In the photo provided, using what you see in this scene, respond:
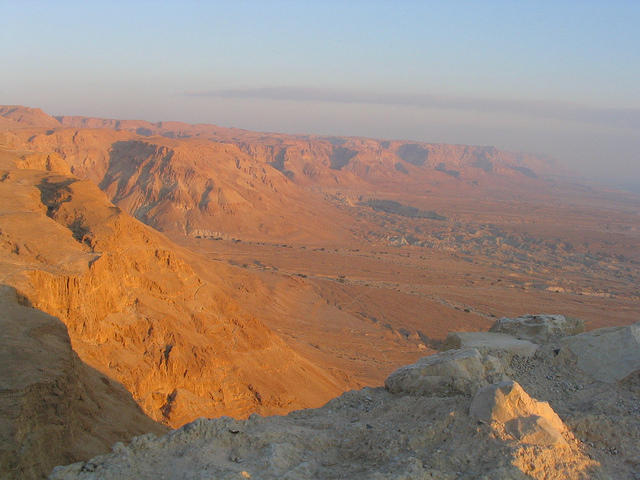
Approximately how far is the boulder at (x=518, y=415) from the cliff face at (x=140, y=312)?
12.4 meters

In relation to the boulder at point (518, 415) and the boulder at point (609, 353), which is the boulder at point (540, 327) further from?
the boulder at point (518, 415)

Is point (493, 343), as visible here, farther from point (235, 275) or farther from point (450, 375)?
point (235, 275)

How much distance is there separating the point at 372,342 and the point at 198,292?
45.1ft

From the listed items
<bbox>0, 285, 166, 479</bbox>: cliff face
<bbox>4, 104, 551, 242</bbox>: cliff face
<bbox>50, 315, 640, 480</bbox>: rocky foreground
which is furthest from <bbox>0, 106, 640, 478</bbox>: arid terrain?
<bbox>50, 315, 640, 480</bbox>: rocky foreground

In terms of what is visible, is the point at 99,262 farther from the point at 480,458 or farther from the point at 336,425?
the point at 480,458

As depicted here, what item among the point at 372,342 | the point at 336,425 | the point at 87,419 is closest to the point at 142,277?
the point at 87,419

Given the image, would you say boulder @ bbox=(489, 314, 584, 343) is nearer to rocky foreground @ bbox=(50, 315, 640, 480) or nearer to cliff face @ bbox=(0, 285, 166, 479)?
rocky foreground @ bbox=(50, 315, 640, 480)

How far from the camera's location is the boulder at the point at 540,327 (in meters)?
11.9

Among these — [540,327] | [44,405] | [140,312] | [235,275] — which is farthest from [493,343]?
[235,275]

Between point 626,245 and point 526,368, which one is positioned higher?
point 526,368

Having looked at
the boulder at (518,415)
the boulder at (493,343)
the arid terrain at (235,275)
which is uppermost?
the boulder at (518,415)

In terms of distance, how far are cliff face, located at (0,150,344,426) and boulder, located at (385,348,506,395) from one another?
10.3 meters

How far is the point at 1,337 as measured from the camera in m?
9.41

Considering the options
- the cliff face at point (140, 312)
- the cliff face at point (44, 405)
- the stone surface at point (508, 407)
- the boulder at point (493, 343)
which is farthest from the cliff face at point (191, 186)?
the stone surface at point (508, 407)
